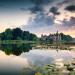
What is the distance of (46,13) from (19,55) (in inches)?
21.9

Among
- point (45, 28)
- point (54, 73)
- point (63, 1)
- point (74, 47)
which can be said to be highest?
point (63, 1)

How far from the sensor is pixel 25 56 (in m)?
3.44

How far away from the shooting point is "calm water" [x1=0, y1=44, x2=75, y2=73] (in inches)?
135

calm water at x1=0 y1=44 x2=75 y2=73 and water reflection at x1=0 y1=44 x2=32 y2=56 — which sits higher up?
water reflection at x1=0 y1=44 x2=32 y2=56

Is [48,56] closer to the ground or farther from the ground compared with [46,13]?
closer to the ground

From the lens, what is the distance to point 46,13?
3.45 m

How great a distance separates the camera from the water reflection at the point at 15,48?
3454 millimetres

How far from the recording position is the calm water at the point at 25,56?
342 centimetres

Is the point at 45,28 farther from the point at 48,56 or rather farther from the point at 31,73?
the point at 31,73

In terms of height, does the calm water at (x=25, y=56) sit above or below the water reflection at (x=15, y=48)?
below

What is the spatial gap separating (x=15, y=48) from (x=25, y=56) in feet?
0.48

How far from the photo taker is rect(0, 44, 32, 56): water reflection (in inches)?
136

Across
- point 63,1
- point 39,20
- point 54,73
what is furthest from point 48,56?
point 63,1

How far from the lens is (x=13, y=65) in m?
3.43
